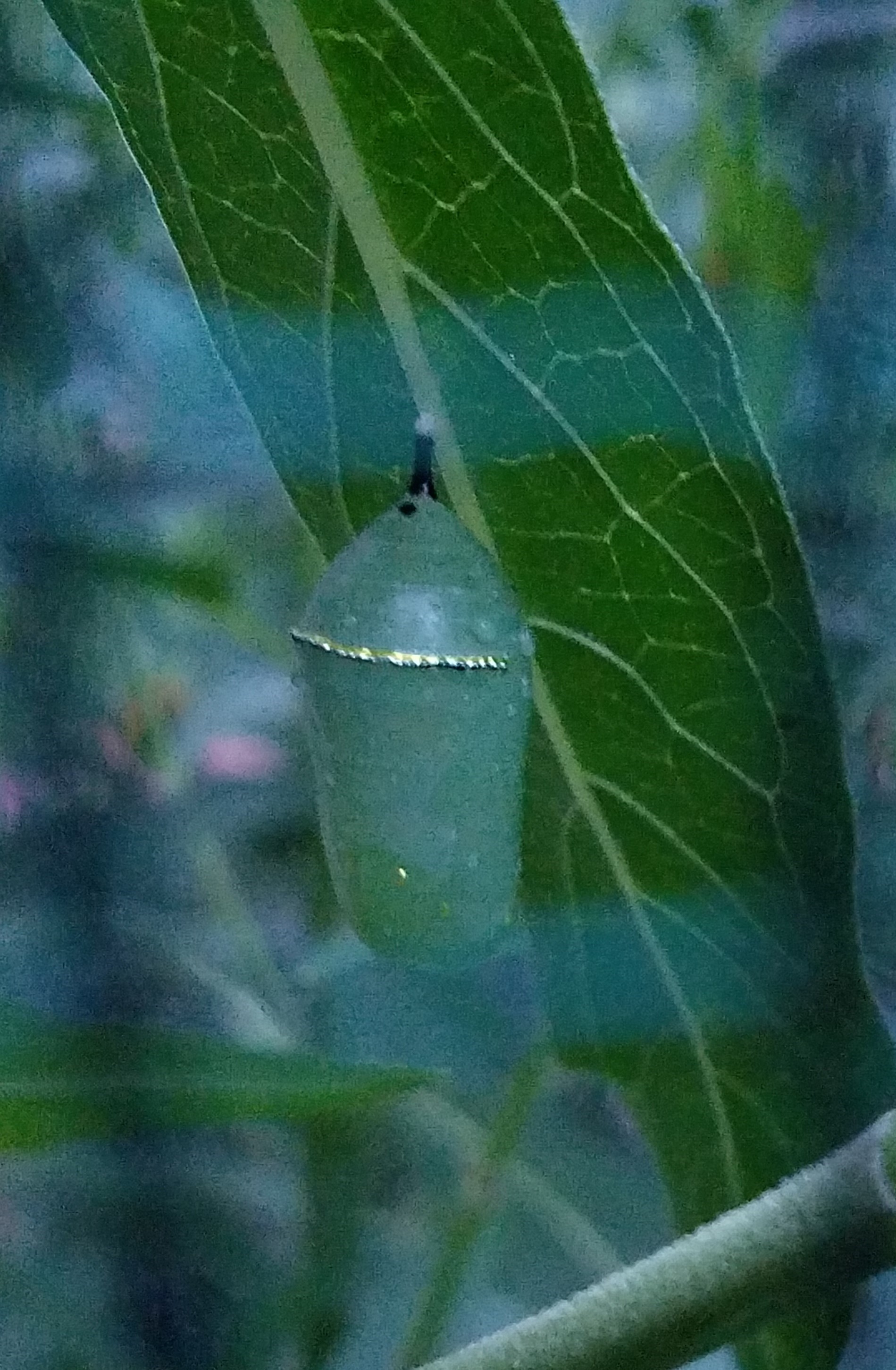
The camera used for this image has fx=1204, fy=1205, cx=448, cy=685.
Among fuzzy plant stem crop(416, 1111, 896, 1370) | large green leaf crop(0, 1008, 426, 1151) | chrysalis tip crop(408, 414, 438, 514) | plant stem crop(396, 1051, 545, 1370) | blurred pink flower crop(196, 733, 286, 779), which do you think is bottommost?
plant stem crop(396, 1051, 545, 1370)

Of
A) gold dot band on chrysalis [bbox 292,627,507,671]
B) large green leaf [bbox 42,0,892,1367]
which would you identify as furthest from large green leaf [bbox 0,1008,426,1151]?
gold dot band on chrysalis [bbox 292,627,507,671]

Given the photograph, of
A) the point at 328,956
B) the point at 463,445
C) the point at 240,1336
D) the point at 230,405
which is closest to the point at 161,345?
the point at 230,405

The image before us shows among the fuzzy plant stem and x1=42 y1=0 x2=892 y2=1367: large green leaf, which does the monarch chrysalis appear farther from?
the fuzzy plant stem

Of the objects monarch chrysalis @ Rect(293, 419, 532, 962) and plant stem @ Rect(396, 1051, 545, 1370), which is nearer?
monarch chrysalis @ Rect(293, 419, 532, 962)

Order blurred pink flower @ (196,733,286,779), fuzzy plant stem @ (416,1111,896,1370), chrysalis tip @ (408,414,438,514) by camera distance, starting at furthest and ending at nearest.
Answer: blurred pink flower @ (196,733,286,779) < chrysalis tip @ (408,414,438,514) < fuzzy plant stem @ (416,1111,896,1370)

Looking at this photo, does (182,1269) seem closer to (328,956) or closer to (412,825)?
(328,956)

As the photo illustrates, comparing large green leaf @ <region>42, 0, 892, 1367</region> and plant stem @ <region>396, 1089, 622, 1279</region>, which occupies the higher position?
large green leaf @ <region>42, 0, 892, 1367</region>

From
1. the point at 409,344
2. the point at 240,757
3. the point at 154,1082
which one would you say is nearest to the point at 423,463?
the point at 409,344

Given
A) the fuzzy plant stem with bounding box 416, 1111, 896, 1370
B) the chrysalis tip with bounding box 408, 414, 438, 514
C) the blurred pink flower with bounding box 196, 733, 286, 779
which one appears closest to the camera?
the fuzzy plant stem with bounding box 416, 1111, 896, 1370
